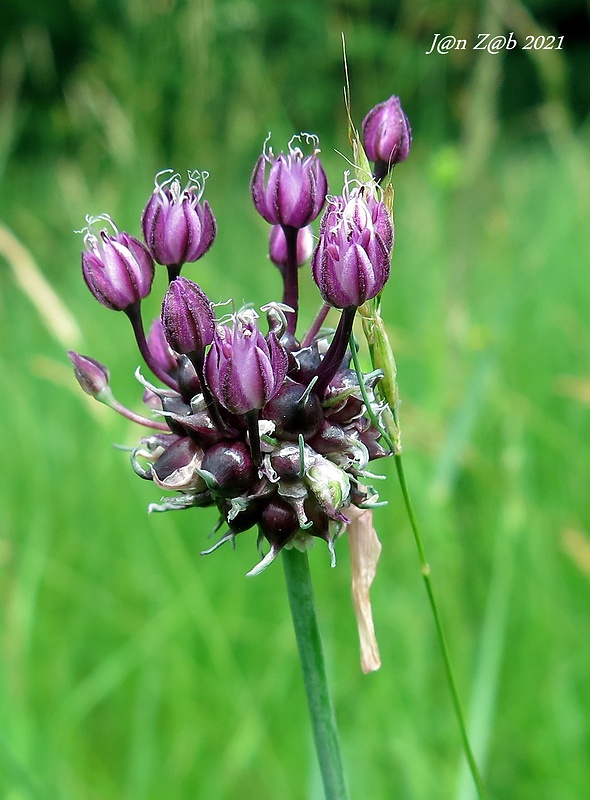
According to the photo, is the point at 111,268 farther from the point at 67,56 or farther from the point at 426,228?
the point at 67,56

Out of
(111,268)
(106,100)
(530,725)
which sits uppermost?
(106,100)

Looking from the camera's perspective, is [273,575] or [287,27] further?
[287,27]

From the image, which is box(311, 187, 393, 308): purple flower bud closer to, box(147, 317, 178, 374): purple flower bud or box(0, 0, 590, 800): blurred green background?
box(147, 317, 178, 374): purple flower bud

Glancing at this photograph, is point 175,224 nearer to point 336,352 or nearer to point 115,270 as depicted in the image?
point 115,270

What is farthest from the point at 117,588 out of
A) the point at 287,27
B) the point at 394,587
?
the point at 287,27

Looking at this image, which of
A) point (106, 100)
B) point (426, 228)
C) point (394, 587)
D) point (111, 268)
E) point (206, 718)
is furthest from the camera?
point (426, 228)

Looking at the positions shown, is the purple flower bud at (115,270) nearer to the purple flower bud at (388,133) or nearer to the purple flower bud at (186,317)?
the purple flower bud at (186,317)

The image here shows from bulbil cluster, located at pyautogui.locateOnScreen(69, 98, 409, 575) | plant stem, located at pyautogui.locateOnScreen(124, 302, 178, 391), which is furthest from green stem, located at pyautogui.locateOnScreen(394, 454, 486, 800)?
plant stem, located at pyautogui.locateOnScreen(124, 302, 178, 391)

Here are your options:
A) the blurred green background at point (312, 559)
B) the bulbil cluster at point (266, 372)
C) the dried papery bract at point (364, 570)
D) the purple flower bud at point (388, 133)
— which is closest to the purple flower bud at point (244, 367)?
the bulbil cluster at point (266, 372)
